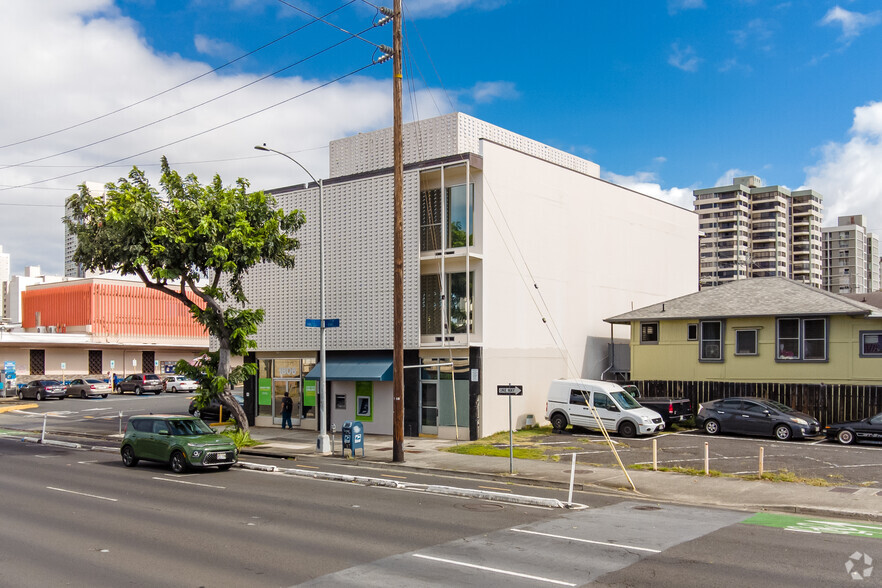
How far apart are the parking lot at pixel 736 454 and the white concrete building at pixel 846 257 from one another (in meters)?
142

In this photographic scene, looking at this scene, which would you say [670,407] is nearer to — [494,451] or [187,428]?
[494,451]

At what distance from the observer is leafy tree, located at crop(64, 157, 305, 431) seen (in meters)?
24.1

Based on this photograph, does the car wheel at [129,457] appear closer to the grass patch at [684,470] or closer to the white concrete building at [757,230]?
the grass patch at [684,470]

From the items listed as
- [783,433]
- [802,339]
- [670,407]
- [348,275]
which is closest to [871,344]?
[802,339]

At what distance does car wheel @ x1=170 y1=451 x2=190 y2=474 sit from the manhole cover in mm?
8896

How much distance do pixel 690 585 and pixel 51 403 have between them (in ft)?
168

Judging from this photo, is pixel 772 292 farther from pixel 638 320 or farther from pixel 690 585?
pixel 690 585

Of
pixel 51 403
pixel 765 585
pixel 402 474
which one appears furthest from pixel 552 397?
pixel 51 403

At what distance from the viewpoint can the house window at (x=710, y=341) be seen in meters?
31.6

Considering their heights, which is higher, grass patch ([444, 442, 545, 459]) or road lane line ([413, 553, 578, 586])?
road lane line ([413, 553, 578, 586])

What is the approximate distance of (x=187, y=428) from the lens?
21.3 meters

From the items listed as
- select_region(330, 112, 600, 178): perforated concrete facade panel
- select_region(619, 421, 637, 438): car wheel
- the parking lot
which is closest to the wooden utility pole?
the parking lot

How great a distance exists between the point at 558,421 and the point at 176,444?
15.1 metres

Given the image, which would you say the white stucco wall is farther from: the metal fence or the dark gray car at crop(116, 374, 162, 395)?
the dark gray car at crop(116, 374, 162, 395)
